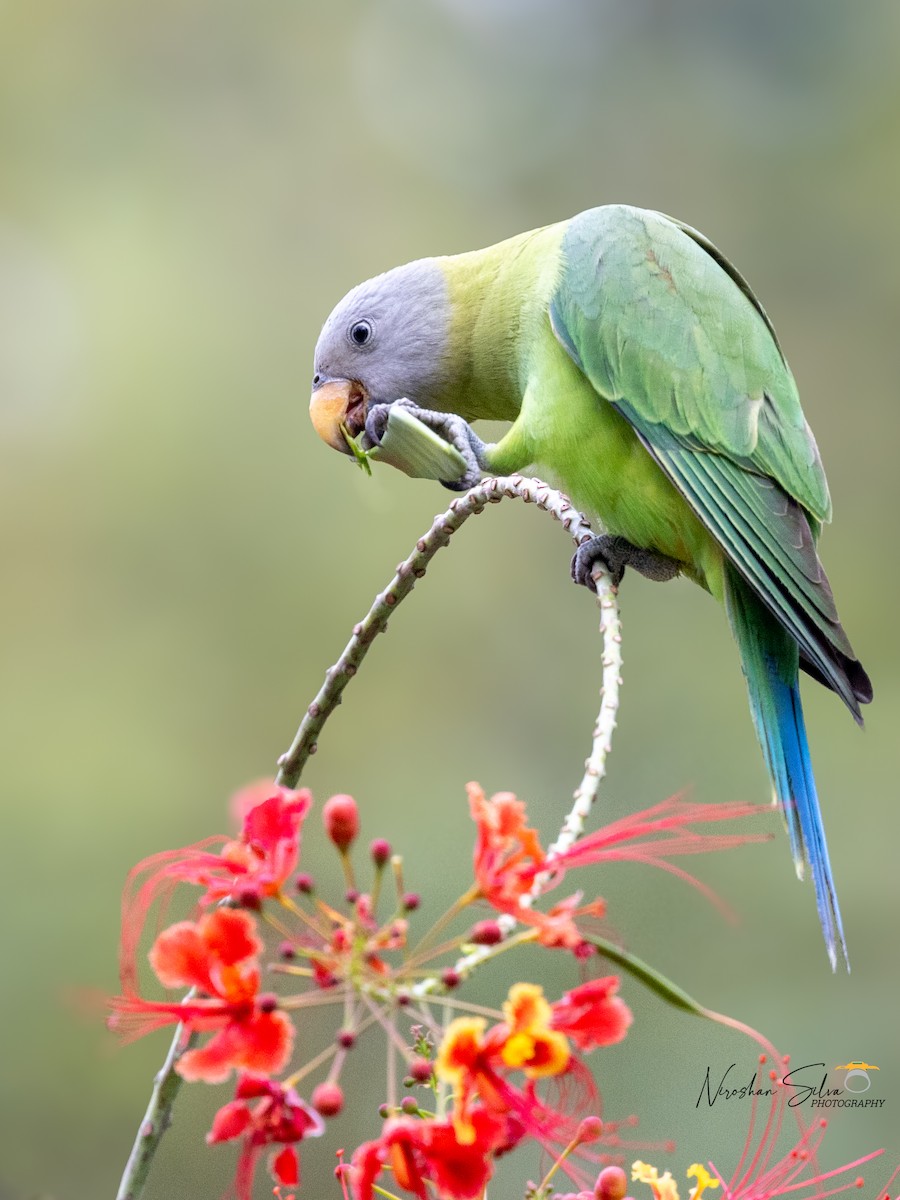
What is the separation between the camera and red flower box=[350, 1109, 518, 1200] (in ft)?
2.52

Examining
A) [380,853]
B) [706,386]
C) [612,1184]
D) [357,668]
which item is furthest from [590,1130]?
[706,386]

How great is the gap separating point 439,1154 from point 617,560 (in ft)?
4.96

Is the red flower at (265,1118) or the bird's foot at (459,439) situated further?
the bird's foot at (459,439)

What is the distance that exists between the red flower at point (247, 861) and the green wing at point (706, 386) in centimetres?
120

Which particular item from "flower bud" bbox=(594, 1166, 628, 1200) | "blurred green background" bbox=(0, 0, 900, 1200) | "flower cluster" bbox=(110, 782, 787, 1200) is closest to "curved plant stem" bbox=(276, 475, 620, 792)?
"flower cluster" bbox=(110, 782, 787, 1200)

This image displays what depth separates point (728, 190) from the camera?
5988 mm

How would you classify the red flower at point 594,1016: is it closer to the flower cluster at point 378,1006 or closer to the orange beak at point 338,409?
the flower cluster at point 378,1006

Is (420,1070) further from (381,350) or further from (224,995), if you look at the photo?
(381,350)

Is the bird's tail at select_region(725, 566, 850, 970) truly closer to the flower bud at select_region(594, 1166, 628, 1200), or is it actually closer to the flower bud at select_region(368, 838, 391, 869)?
the flower bud at select_region(594, 1166, 628, 1200)

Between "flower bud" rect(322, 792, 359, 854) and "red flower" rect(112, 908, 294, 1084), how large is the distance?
8 cm

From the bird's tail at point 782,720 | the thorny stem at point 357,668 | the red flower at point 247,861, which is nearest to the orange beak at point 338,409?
the bird's tail at point 782,720

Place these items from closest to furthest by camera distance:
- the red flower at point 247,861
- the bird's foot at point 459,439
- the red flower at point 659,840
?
the red flower at point 247,861 < the red flower at point 659,840 < the bird's foot at point 459,439

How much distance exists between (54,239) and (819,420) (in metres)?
3.68

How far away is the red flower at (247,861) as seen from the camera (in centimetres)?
83
